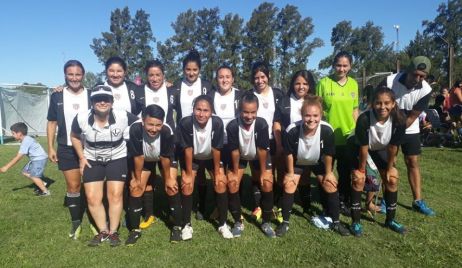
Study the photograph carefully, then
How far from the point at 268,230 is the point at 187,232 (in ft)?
3.26

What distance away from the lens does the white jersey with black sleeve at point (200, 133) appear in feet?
14.2

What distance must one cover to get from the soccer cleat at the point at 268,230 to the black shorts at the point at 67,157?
2.43 meters

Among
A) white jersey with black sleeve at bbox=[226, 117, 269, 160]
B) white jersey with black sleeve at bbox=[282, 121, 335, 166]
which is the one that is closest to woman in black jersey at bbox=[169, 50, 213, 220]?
white jersey with black sleeve at bbox=[226, 117, 269, 160]

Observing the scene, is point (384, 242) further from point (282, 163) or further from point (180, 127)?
point (180, 127)

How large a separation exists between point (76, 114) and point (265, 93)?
2.37 m

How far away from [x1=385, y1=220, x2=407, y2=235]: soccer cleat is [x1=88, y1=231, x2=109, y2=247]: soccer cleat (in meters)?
3.48

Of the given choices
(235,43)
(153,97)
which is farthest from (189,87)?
(235,43)

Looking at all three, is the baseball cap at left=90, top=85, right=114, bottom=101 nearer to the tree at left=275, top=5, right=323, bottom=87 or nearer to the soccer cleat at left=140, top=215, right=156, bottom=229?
the soccer cleat at left=140, top=215, right=156, bottom=229

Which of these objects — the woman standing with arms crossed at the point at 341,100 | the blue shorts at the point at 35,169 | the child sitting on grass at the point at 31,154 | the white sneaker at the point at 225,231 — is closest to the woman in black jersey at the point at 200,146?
the white sneaker at the point at 225,231

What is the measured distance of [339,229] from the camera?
450cm

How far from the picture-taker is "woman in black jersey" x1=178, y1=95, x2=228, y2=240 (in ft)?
14.0

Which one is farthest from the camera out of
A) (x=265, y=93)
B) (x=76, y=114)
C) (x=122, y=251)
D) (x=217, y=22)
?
(x=217, y=22)

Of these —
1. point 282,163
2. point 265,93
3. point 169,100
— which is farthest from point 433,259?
point 169,100

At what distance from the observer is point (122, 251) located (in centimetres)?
414
